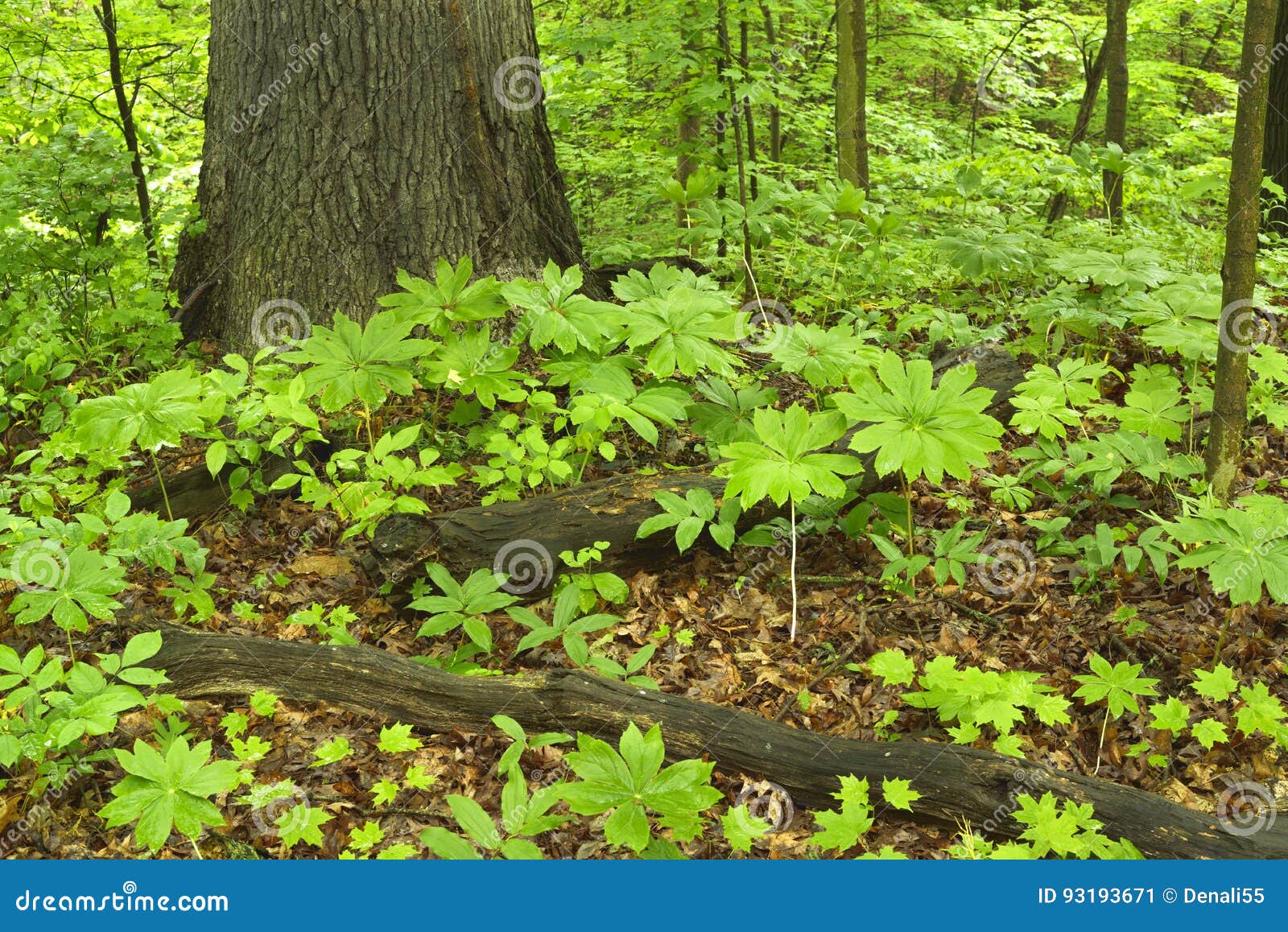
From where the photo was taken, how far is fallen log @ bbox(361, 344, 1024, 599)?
10.8 ft

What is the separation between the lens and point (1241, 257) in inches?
121

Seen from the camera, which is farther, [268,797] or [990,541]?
[990,541]

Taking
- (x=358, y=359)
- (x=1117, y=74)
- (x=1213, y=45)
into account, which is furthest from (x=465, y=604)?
(x=1213, y=45)

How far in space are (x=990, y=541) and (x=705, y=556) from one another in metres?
1.13

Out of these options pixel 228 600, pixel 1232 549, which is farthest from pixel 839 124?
pixel 228 600

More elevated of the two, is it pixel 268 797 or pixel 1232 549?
pixel 1232 549

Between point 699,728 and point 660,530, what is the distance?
3.32 ft

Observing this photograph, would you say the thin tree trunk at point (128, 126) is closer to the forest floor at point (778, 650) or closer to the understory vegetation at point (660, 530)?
the understory vegetation at point (660, 530)

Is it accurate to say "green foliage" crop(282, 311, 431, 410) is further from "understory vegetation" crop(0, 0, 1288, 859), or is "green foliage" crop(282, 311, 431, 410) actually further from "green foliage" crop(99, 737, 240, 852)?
"green foliage" crop(99, 737, 240, 852)

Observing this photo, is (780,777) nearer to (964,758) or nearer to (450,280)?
(964,758)

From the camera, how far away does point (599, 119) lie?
31.5 ft

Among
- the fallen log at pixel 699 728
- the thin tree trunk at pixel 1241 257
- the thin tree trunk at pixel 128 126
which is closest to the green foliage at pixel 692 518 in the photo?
the fallen log at pixel 699 728

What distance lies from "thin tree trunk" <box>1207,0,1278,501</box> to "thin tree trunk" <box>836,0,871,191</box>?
3.85 meters

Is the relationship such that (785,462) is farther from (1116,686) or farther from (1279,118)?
(1279,118)
